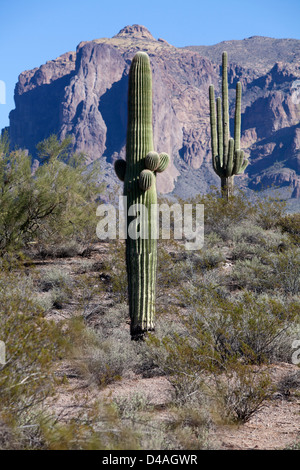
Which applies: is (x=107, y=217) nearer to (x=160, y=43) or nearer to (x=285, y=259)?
(x=285, y=259)

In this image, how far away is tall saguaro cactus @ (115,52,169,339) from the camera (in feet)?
22.7

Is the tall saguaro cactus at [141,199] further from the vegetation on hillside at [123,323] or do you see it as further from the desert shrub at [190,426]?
the desert shrub at [190,426]

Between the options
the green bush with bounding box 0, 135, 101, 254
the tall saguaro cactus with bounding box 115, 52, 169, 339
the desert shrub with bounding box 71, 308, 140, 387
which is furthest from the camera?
the green bush with bounding box 0, 135, 101, 254

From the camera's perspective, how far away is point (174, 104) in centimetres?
16162

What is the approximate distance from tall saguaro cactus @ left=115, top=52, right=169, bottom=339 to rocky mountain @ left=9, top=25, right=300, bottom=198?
339 feet

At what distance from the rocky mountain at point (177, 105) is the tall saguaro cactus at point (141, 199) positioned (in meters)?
103

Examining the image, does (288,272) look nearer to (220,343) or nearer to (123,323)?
(123,323)

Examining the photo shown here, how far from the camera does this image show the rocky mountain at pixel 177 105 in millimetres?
130750

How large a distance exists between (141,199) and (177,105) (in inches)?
6368

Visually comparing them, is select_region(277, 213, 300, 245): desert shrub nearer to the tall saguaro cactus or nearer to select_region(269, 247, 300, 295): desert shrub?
select_region(269, 247, 300, 295): desert shrub

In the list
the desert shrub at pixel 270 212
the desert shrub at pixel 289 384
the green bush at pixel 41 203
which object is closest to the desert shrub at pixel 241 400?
the desert shrub at pixel 289 384

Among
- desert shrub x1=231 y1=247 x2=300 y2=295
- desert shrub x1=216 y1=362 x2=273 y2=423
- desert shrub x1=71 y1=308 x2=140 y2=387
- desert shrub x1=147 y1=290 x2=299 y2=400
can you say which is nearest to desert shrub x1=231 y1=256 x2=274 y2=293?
desert shrub x1=231 y1=247 x2=300 y2=295

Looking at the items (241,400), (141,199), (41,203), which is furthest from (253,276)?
(41,203)
